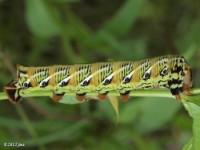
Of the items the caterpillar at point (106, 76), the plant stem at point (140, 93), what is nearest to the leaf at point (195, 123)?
the plant stem at point (140, 93)

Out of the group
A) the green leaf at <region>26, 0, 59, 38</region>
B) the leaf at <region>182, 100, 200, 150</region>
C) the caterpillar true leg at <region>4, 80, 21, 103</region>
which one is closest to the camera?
the leaf at <region>182, 100, 200, 150</region>

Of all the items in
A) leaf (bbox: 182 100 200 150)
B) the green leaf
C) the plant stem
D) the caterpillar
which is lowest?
leaf (bbox: 182 100 200 150)

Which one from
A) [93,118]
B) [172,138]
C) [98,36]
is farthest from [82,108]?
[172,138]

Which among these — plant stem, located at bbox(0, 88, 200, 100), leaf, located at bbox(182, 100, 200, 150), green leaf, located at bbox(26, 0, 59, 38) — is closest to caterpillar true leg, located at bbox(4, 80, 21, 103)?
plant stem, located at bbox(0, 88, 200, 100)

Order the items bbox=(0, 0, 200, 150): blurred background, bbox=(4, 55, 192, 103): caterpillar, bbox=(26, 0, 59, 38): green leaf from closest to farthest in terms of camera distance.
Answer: bbox=(4, 55, 192, 103): caterpillar < bbox=(26, 0, 59, 38): green leaf < bbox=(0, 0, 200, 150): blurred background

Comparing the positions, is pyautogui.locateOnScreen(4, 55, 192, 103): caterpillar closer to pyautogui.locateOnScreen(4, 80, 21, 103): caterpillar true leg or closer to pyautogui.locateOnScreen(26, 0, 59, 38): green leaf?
pyautogui.locateOnScreen(4, 80, 21, 103): caterpillar true leg

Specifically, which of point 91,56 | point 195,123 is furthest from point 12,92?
point 91,56

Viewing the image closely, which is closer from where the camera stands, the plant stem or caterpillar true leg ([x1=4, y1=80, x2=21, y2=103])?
the plant stem

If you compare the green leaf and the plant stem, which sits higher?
the green leaf

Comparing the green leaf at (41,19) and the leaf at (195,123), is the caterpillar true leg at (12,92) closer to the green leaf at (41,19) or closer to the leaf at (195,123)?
the leaf at (195,123)
